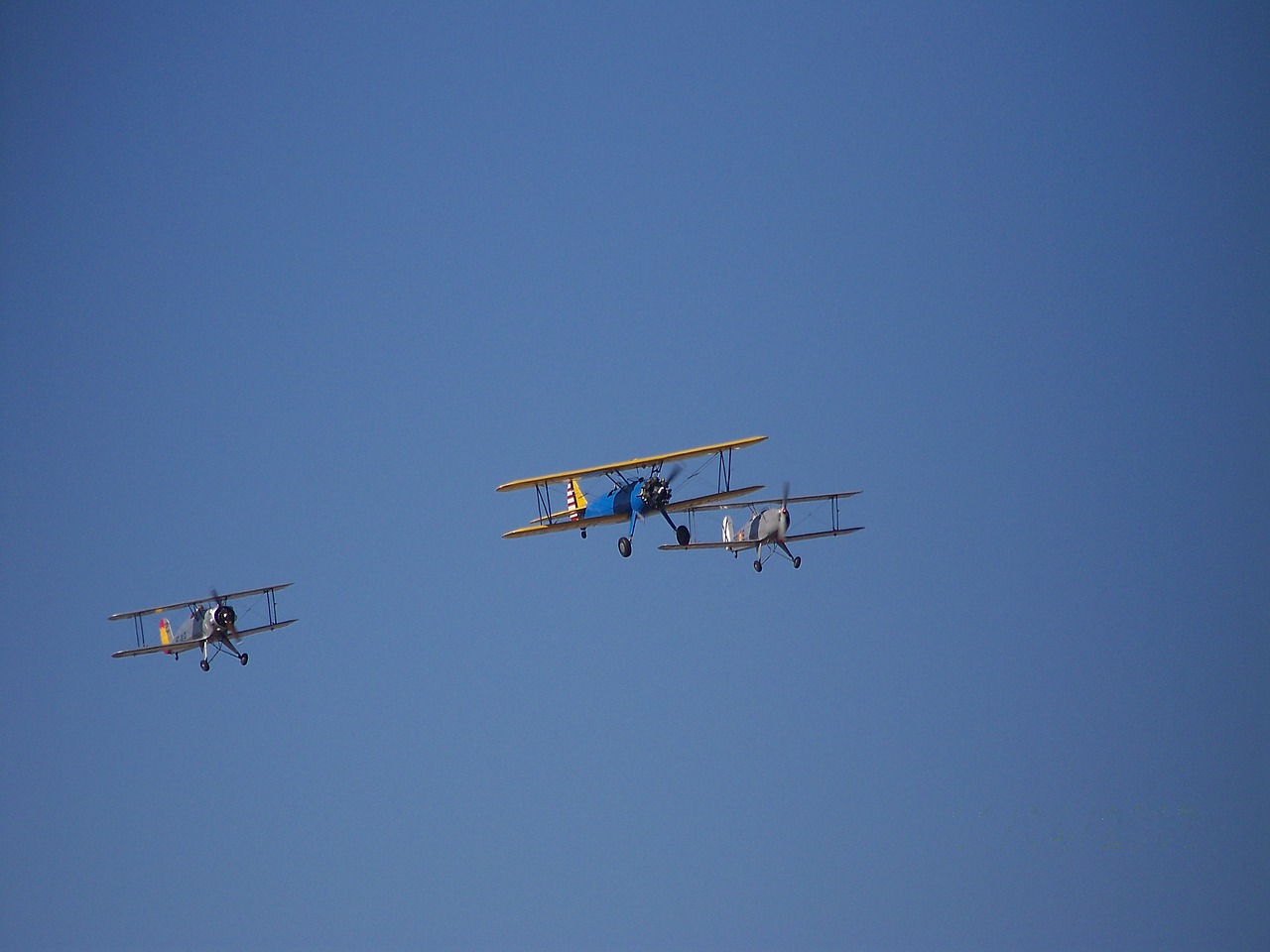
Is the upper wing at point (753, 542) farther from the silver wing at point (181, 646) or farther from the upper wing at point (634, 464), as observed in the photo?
the silver wing at point (181, 646)

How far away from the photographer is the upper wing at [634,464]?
5316cm

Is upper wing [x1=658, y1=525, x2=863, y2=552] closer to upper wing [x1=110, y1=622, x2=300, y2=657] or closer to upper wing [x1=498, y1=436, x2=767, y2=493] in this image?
upper wing [x1=498, y1=436, x2=767, y2=493]

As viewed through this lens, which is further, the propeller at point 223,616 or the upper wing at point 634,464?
the propeller at point 223,616

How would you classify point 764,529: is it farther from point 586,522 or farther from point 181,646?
point 181,646

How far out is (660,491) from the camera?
174 feet

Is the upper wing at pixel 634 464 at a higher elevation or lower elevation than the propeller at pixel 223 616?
higher

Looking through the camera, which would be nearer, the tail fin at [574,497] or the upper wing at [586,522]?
the upper wing at [586,522]

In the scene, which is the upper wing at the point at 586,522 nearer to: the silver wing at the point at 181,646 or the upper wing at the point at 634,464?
the upper wing at the point at 634,464

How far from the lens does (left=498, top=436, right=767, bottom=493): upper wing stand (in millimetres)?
53156

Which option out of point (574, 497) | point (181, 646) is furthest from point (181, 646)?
point (574, 497)

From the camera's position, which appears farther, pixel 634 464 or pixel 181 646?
pixel 181 646

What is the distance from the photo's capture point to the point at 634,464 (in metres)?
53.2

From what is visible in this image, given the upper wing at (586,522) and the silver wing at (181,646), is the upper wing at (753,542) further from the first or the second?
the silver wing at (181,646)

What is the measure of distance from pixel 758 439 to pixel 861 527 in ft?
21.6
